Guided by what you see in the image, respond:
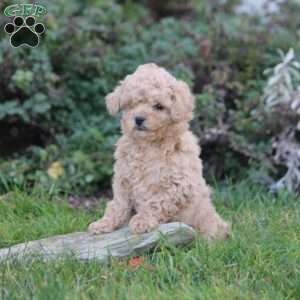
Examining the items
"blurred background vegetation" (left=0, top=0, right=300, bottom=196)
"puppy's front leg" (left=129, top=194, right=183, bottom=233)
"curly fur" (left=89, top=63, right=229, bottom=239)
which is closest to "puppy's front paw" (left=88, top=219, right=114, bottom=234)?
"curly fur" (left=89, top=63, right=229, bottom=239)

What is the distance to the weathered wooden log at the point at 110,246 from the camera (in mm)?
5027

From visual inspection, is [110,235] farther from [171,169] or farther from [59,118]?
[59,118]

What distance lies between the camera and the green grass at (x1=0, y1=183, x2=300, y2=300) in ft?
14.6

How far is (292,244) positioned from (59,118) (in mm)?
3197

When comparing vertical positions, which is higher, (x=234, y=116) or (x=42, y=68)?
(x=42, y=68)

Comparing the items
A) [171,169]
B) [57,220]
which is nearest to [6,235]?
[57,220]

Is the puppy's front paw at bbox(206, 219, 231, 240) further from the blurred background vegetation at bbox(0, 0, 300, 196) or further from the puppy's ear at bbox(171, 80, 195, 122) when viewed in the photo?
the blurred background vegetation at bbox(0, 0, 300, 196)

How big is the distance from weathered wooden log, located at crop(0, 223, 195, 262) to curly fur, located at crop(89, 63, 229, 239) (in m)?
0.08

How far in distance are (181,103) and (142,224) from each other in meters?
0.81

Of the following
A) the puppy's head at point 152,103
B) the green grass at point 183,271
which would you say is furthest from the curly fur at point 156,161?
the green grass at point 183,271

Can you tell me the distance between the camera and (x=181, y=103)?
16.4 ft

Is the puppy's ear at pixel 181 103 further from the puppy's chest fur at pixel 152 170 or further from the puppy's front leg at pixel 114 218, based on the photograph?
the puppy's front leg at pixel 114 218

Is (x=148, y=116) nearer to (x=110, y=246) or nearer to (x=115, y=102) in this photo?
(x=115, y=102)

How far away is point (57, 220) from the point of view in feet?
19.5
